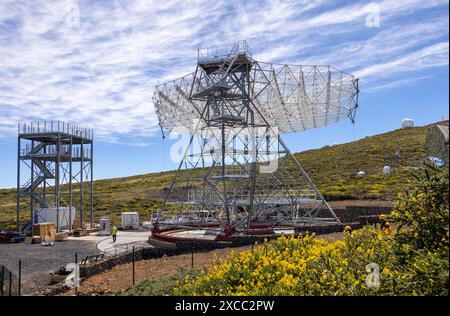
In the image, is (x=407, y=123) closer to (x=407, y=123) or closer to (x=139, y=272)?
(x=407, y=123)

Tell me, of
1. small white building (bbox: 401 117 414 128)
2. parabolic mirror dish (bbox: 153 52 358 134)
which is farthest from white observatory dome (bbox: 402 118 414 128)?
parabolic mirror dish (bbox: 153 52 358 134)

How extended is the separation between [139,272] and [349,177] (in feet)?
163

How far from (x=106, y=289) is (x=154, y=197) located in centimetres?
5425

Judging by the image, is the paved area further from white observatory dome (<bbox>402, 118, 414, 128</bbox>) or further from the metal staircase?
white observatory dome (<bbox>402, 118, 414, 128</bbox>)

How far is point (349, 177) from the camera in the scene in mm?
62938

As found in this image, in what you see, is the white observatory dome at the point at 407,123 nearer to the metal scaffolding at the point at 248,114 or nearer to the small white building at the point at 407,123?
the small white building at the point at 407,123

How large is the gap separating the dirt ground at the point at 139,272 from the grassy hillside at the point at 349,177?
27375 millimetres

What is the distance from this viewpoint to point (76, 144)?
42.1 meters

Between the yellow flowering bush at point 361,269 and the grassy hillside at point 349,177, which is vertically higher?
the grassy hillside at point 349,177

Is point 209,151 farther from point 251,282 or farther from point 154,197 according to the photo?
point 154,197

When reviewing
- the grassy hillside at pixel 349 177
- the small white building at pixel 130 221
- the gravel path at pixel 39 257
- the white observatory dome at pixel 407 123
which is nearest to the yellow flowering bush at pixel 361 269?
the gravel path at pixel 39 257

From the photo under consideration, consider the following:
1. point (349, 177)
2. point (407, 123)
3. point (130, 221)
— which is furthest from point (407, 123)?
point (130, 221)

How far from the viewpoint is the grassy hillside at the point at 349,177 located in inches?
1956
